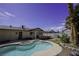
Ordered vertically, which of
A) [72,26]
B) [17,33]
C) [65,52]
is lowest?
[65,52]

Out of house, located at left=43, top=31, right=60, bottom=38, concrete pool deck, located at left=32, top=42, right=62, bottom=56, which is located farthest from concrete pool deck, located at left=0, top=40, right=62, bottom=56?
house, located at left=43, top=31, right=60, bottom=38

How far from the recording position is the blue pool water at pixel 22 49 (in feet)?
14.2

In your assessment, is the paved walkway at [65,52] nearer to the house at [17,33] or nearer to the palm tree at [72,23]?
the palm tree at [72,23]

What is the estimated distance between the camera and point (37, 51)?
4352 mm

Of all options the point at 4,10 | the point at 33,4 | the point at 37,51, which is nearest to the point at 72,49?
the point at 37,51

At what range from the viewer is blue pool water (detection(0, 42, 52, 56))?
Result: 4.32 m

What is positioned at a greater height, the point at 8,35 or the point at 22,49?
the point at 8,35

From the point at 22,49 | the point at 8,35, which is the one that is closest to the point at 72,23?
the point at 22,49

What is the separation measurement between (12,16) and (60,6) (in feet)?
3.70

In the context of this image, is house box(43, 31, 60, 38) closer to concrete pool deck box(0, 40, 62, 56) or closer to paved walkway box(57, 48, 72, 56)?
concrete pool deck box(0, 40, 62, 56)

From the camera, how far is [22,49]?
4328 mm

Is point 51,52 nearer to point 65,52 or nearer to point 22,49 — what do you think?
point 65,52

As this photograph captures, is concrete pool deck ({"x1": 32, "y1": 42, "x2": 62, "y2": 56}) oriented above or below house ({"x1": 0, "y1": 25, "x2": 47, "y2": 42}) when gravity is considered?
→ below

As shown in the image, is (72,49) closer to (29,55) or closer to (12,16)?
(29,55)
